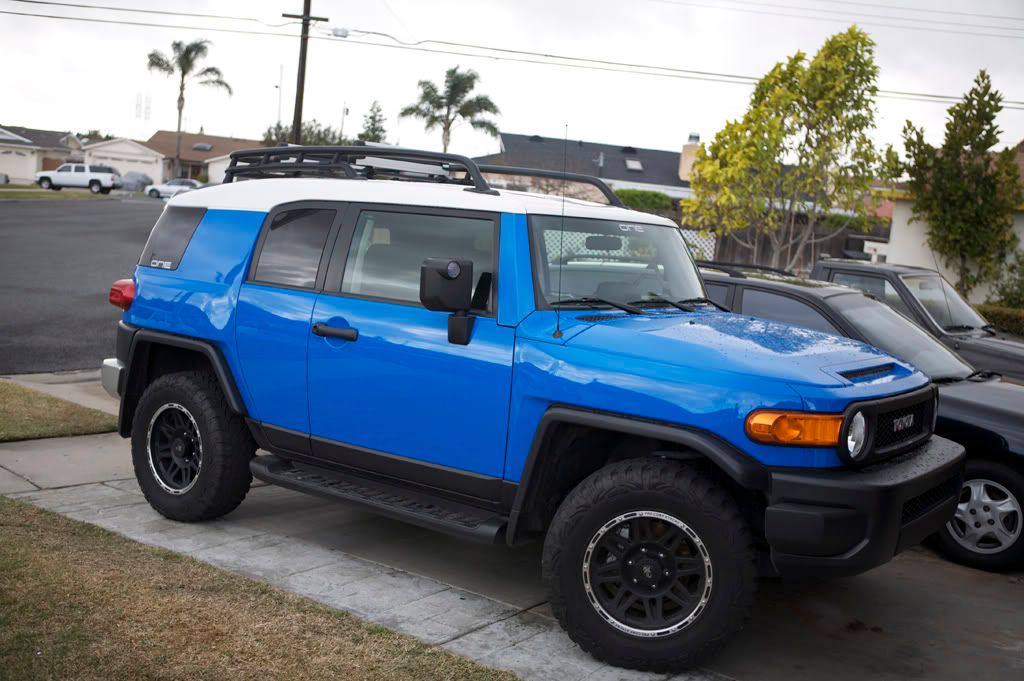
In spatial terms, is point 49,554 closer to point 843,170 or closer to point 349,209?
point 349,209

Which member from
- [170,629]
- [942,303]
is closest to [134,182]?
[942,303]

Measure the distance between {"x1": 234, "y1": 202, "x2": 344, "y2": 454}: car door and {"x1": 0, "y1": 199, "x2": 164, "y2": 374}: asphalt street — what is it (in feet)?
19.7

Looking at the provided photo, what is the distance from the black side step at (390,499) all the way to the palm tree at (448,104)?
42238mm

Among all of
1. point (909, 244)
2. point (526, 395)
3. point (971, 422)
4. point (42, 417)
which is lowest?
point (42, 417)

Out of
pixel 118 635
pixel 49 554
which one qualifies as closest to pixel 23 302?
pixel 49 554

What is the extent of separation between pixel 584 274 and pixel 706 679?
201 cm

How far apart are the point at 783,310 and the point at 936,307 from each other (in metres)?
2.51

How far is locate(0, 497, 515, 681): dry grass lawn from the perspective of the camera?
408cm

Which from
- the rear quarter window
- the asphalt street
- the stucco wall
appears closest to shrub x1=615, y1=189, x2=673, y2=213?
the stucco wall

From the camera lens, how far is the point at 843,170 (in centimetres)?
1942

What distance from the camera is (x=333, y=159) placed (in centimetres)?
627

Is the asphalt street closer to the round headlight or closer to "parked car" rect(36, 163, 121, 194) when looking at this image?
the round headlight

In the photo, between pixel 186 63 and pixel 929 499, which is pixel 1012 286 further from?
pixel 186 63

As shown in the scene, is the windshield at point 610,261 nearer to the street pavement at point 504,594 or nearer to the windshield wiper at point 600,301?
the windshield wiper at point 600,301
